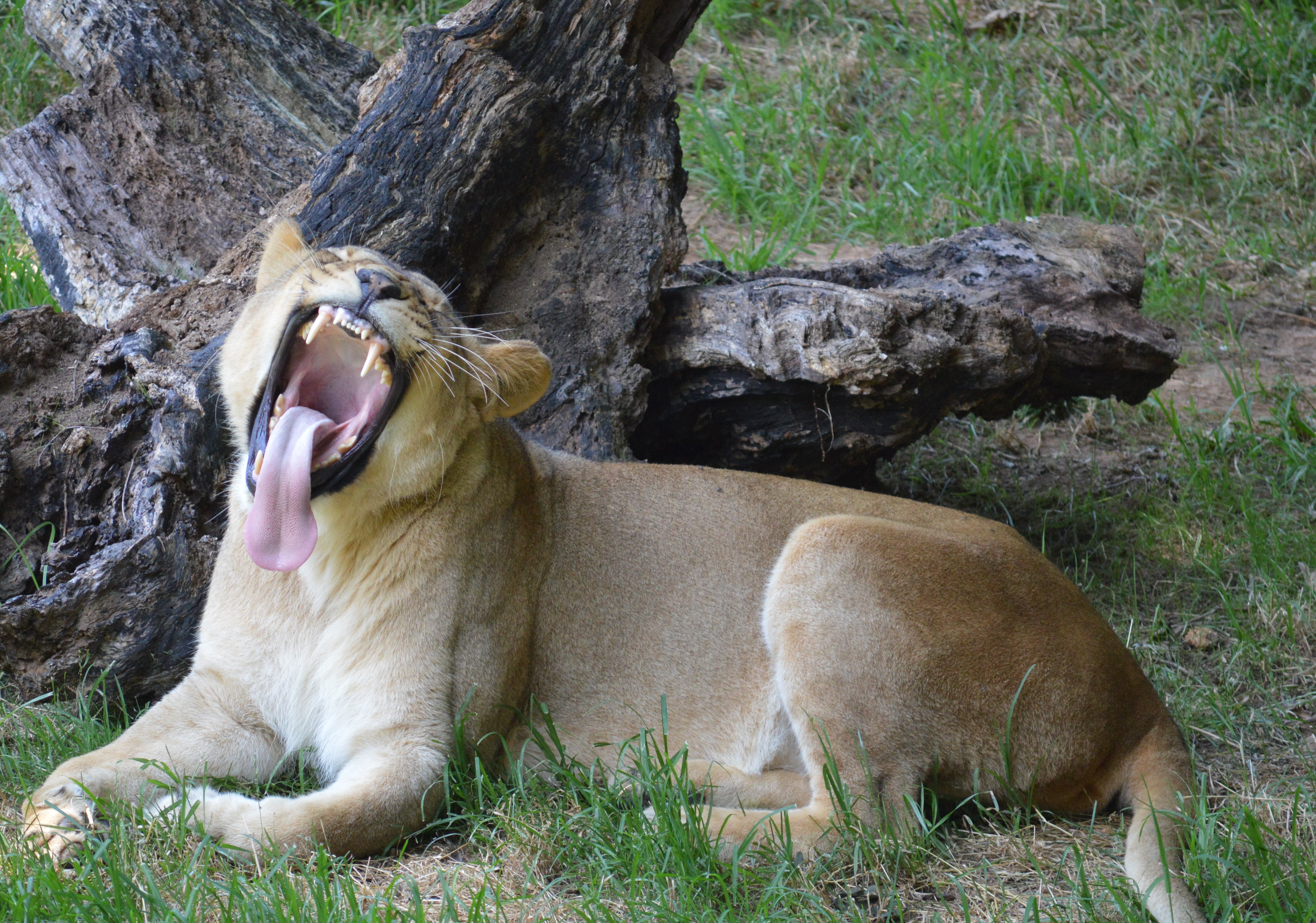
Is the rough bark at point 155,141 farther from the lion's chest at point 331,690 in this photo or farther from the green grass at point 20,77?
the green grass at point 20,77

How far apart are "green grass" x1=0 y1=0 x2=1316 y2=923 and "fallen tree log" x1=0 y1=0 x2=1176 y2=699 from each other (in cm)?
56

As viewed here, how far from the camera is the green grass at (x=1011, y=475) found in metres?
2.94

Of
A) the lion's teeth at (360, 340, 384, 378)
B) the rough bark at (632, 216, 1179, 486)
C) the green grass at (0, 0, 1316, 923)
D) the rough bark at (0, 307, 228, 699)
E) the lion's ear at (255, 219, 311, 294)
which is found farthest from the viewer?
the rough bark at (632, 216, 1179, 486)

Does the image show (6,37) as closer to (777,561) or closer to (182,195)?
(182,195)

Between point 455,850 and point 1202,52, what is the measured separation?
8282 mm

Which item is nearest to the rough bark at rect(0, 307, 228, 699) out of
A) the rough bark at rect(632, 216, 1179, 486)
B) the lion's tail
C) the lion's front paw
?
the lion's front paw

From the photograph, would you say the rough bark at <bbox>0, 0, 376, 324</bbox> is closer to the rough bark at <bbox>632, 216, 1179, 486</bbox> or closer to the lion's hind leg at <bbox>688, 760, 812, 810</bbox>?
the rough bark at <bbox>632, 216, 1179, 486</bbox>

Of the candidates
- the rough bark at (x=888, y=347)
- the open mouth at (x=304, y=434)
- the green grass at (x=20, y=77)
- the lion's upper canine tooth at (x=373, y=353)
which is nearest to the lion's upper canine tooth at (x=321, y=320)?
the open mouth at (x=304, y=434)

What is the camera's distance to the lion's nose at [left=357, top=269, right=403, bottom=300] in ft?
10.6

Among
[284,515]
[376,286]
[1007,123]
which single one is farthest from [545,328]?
[1007,123]

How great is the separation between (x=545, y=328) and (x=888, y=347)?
49.5 inches

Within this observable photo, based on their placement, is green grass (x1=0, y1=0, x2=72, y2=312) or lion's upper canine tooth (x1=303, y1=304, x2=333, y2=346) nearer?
lion's upper canine tooth (x1=303, y1=304, x2=333, y2=346)

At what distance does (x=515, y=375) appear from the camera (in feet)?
11.4

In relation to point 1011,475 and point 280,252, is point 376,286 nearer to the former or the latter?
point 280,252
